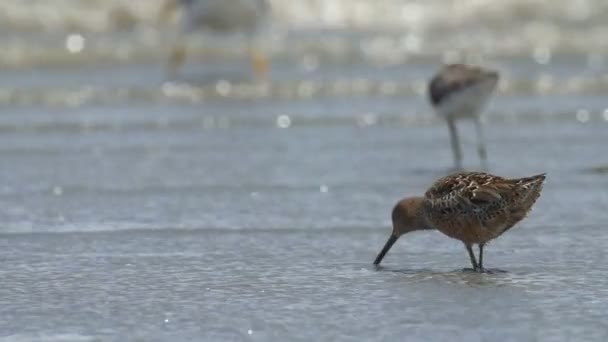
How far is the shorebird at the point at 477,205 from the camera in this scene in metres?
6.04

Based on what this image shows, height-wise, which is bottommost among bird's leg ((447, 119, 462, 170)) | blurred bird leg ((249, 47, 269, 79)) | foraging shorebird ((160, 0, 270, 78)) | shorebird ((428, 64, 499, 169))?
bird's leg ((447, 119, 462, 170))

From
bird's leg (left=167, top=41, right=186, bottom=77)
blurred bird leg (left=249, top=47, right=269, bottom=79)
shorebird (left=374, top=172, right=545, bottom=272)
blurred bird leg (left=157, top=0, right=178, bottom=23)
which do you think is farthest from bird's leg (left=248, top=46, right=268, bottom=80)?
shorebird (left=374, top=172, right=545, bottom=272)

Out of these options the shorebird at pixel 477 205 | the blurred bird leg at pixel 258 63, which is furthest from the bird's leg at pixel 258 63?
the shorebird at pixel 477 205

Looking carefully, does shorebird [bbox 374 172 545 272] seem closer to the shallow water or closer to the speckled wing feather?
the speckled wing feather

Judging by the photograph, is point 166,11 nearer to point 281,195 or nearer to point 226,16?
point 226,16

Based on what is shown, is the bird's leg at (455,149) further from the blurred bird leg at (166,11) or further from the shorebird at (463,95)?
the blurred bird leg at (166,11)

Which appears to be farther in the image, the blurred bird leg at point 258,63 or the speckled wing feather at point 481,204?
the blurred bird leg at point 258,63

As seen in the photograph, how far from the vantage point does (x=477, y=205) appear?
605 cm

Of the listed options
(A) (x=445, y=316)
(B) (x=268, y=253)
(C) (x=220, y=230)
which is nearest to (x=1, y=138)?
(C) (x=220, y=230)

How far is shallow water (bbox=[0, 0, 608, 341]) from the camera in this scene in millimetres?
5453

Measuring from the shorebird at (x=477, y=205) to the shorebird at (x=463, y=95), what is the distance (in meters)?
3.44

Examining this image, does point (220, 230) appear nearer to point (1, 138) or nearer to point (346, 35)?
point (1, 138)

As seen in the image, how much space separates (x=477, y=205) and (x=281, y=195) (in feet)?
7.91

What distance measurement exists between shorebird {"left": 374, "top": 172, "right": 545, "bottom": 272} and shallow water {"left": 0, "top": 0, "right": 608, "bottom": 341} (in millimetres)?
203
